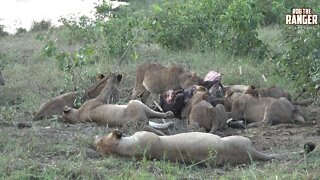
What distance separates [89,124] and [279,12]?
6.02 m

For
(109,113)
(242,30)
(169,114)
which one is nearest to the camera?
(109,113)

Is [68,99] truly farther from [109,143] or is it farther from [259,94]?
[109,143]

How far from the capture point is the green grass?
499 cm

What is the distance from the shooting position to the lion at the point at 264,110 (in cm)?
736

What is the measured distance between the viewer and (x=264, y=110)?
750 cm

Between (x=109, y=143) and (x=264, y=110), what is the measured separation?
8.42ft

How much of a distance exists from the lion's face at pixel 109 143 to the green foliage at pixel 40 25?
525 inches

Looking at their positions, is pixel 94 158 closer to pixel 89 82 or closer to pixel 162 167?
pixel 162 167

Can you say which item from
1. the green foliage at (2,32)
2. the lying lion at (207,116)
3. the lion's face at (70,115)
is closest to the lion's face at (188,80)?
the lying lion at (207,116)

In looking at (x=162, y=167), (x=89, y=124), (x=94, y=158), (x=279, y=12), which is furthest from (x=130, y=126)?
(x=279, y=12)

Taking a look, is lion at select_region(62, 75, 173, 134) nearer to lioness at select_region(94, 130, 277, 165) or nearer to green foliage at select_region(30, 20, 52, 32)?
lioness at select_region(94, 130, 277, 165)

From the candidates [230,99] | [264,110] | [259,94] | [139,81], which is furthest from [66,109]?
[259,94]

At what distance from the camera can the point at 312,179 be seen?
14.7ft

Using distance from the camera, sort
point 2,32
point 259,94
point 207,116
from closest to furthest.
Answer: point 207,116 → point 259,94 → point 2,32
